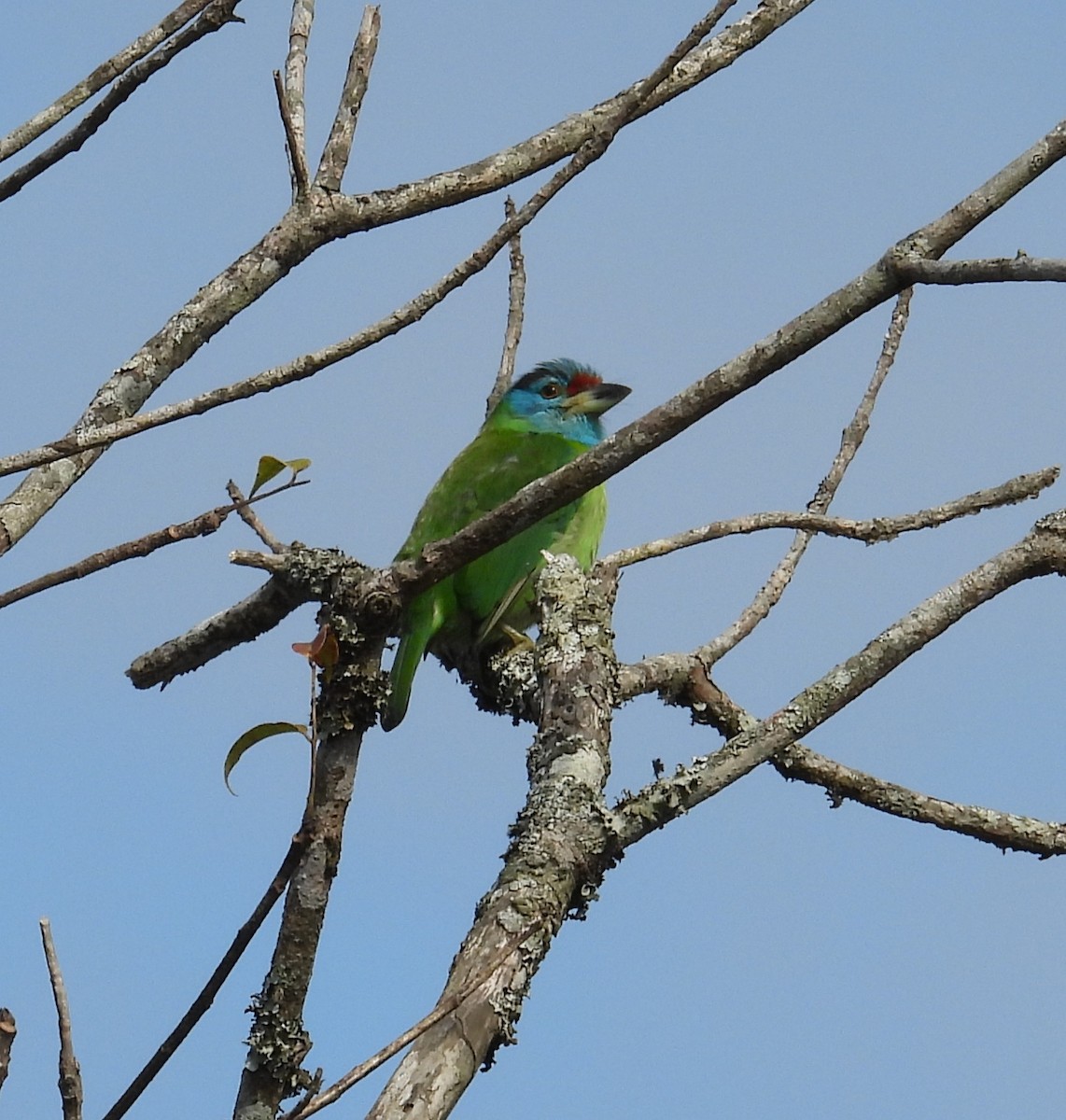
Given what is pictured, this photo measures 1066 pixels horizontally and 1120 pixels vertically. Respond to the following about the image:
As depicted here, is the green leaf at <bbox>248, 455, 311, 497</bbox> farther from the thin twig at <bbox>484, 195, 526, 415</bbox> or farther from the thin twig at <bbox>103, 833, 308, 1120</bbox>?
the thin twig at <bbox>484, 195, 526, 415</bbox>

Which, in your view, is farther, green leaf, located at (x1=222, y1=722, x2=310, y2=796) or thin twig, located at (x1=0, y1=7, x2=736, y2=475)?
green leaf, located at (x1=222, y1=722, x2=310, y2=796)

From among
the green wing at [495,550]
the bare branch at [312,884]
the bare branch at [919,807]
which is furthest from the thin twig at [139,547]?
the green wing at [495,550]

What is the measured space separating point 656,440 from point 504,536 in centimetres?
35

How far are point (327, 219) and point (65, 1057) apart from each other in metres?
2.24

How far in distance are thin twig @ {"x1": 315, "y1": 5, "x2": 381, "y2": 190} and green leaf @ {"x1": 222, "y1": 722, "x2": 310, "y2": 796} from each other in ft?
5.64

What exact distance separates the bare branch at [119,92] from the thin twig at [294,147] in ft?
0.53

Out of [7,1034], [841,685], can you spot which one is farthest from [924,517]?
[7,1034]

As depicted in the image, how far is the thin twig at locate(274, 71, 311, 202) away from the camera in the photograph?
115 inches

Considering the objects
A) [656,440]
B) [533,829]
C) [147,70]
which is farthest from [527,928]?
[147,70]

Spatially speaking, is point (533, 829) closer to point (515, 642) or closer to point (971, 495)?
point (971, 495)

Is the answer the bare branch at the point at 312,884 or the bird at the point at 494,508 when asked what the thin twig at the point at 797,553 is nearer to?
the bird at the point at 494,508

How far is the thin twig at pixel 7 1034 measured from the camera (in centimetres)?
161

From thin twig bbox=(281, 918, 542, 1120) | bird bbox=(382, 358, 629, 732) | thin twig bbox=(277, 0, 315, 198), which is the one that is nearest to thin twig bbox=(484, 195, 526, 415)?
bird bbox=(382, 358, 629, 732)

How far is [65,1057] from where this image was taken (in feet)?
5.38
